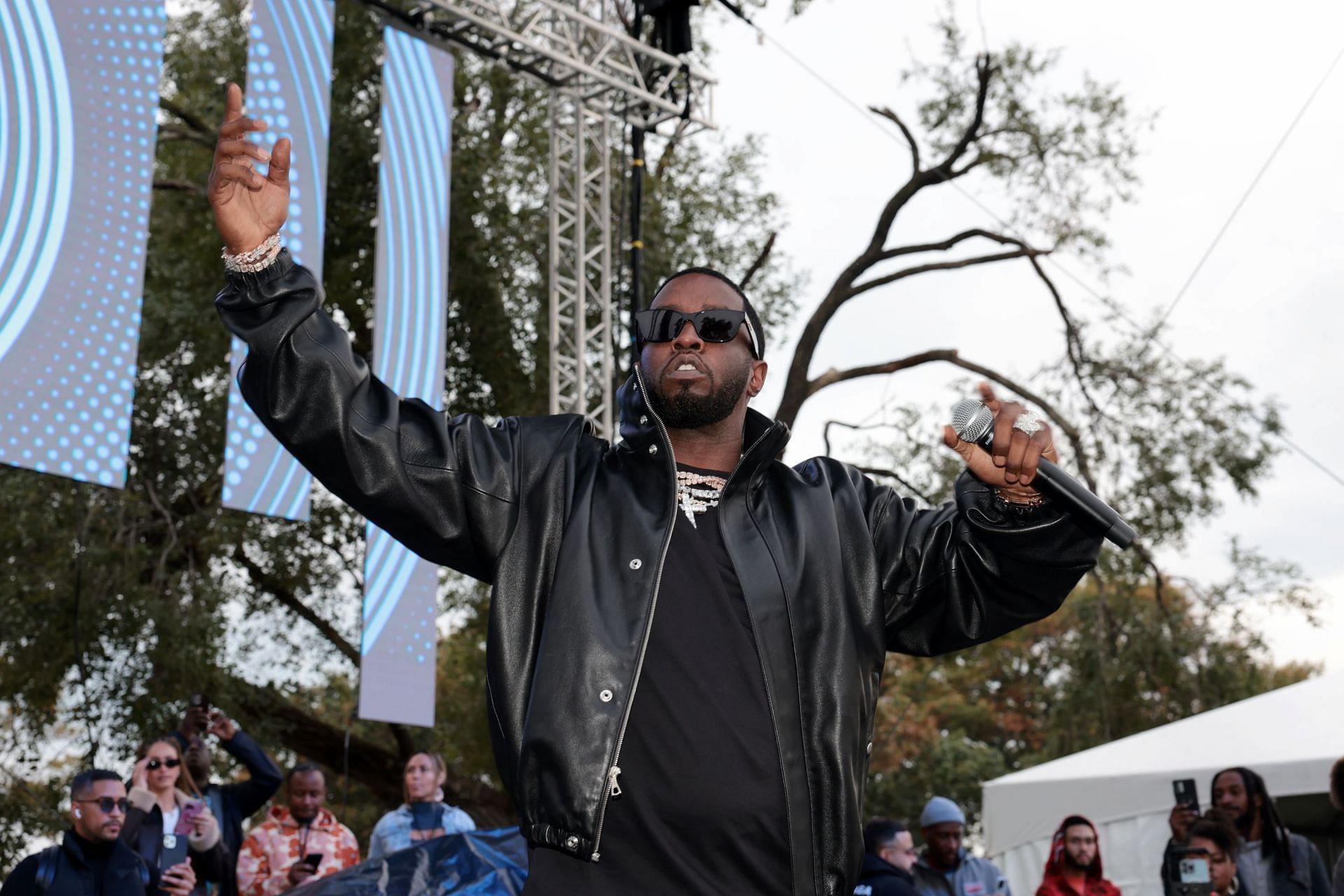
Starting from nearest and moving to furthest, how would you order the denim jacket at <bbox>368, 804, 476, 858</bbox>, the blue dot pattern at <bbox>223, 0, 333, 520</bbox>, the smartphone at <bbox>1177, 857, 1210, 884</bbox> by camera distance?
the smartphone at <bbox>1177, 857, 1210, 884</bbox> → the denim jacket at <bbox>368, 804, 476, 858</bbox> → the blue dot pattern at <bbox>223, 0, 333, 520</bbox>

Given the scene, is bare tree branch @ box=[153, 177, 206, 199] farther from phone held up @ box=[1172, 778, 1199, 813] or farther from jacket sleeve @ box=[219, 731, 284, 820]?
phone held up @ box=[1172, 778, 1199, 813]

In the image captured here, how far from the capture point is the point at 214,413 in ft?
42.1

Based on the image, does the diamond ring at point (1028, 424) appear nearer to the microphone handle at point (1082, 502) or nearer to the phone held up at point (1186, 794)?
the microphone handle at point (1082, 502)

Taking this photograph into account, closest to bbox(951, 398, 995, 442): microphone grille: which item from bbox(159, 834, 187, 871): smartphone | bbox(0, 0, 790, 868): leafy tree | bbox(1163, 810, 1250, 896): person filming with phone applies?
Answer: bbox(1163, 810, 1250, 896): person filming with phone

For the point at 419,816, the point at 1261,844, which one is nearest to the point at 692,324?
the point at 419,816

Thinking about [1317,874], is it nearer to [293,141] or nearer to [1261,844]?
[1261,844]

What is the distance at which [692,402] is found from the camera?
90.2 inches

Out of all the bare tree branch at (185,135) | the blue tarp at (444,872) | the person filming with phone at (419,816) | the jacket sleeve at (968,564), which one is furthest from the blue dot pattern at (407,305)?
the jacket sleeve at (968,564)

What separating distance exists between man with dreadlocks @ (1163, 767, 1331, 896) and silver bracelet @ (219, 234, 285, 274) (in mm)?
5573

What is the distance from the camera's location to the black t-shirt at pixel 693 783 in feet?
6.27

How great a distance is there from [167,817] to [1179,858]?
14.4 feet

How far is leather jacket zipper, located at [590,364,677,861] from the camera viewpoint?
1.89 metres

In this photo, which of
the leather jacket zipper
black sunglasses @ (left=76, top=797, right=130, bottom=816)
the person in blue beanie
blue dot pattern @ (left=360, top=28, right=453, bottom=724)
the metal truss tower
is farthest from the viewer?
the metal truss tower

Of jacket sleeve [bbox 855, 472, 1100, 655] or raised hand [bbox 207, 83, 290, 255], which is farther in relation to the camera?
jacket sleeve [bbox 855, 472, 1100, 655]
